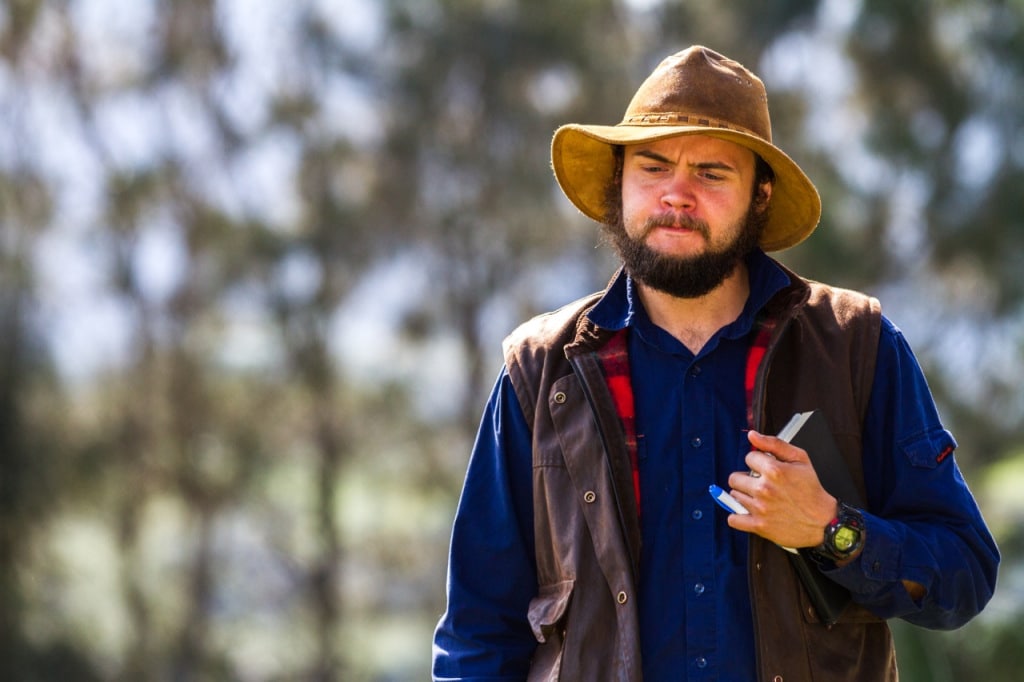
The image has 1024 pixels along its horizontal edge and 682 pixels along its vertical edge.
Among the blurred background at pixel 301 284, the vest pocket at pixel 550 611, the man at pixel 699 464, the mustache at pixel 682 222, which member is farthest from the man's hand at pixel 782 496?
the blurred background at pixel 301 284

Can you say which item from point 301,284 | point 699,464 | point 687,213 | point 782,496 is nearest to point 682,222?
point 687,213

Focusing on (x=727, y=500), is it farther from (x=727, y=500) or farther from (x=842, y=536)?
(x=842, y=536)

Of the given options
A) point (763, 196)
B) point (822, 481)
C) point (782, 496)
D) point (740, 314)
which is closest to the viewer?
point (782, 496)

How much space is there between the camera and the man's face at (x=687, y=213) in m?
2.64

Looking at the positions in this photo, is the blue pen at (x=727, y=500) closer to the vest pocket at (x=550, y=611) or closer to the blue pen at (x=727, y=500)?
the blue pen at (x=727, y=500)

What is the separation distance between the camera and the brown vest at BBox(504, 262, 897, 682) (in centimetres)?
243

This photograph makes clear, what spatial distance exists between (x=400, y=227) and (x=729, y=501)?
1867cm

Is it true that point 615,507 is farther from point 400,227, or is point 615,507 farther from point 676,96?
point 400,227

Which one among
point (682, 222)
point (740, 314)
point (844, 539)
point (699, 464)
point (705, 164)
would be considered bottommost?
point (844, 539)

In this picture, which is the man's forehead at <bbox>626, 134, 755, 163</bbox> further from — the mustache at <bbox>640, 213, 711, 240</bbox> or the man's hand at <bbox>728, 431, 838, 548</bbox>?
the man's hand at <bbox>728, 431, 838, 548</bbox>

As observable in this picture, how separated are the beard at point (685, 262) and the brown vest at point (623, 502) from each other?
116 mm

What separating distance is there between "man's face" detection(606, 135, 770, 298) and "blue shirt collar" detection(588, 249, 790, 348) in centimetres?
5

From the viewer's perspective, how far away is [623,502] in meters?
2.51

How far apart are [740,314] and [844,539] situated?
0.51 metres
